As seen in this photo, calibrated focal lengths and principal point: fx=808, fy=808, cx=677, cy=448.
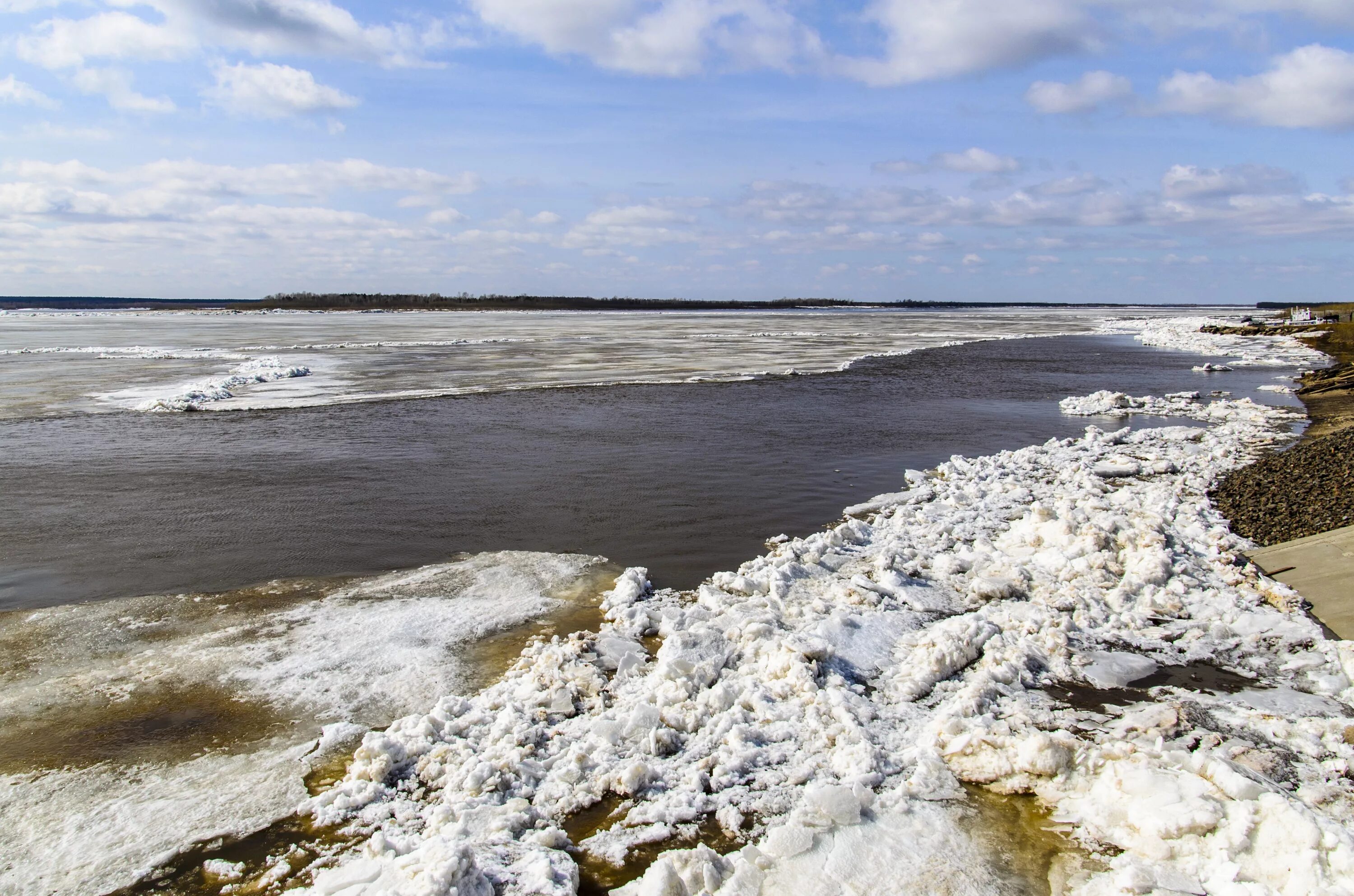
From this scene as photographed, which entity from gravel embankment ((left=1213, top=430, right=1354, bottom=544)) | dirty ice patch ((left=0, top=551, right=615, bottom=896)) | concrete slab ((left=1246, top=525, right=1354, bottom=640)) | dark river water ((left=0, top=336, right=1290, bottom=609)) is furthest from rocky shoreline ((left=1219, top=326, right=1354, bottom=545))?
dirty ice patch ((left=0, top=551, right=615, bottom=896))

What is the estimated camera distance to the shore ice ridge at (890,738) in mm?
3814

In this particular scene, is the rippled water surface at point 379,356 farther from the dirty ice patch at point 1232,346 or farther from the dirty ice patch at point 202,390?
the dirty ice patch at point 1232,346

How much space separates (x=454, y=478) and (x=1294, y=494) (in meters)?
11.2

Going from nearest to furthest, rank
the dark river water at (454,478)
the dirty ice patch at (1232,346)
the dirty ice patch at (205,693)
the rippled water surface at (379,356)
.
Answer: the dirty ice patch at (205,693)
the dark river water at (454,478)
the rippled water surface at (379,356)
the dirty ice patch at (1232,346)

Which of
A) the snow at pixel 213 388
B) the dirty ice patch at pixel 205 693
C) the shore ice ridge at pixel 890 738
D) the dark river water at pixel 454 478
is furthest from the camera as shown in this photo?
the snow at pixel 213 388

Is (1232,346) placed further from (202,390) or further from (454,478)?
(202,390)

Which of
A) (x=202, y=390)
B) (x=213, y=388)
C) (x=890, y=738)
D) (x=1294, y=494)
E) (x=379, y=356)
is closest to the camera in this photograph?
(x=890, y=738)

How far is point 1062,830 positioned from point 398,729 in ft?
12.5

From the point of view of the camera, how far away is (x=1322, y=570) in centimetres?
732

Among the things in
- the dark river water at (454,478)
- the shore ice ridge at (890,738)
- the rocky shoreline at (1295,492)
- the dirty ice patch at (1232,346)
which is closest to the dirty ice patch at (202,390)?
the dark river water at (454,478)

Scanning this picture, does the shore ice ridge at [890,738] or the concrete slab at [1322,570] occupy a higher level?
the concrete slab at [1322,570]

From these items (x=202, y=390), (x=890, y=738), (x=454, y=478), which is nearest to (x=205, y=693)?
(x=890, y=738)

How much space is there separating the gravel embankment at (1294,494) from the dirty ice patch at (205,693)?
7.24 meters

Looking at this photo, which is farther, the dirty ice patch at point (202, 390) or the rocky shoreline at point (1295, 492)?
the dirty ice patch at point (202, 390)
